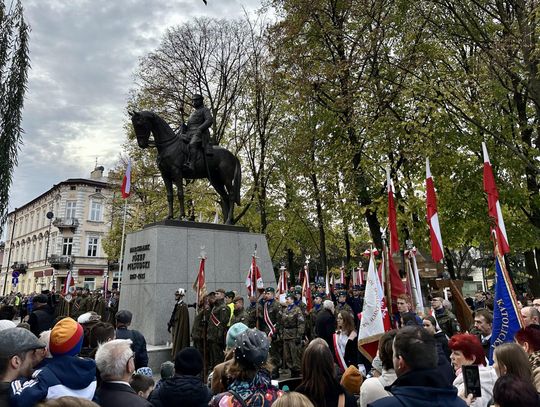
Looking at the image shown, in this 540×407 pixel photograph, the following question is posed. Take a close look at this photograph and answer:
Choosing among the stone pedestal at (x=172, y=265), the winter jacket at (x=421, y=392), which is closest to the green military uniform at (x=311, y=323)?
the stone pedestal at (x=172, y=265)

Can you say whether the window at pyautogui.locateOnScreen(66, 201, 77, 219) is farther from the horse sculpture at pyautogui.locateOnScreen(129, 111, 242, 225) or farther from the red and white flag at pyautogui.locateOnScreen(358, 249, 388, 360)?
the red and white flag at pyautogui.locateOnScreen(358, 249, 388, 360)

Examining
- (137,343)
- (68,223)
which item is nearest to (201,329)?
(137,343)

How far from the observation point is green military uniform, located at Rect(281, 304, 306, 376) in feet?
34.7

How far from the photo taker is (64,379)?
3.30 m

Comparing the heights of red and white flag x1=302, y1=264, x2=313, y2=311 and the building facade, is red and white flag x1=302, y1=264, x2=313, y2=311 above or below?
below

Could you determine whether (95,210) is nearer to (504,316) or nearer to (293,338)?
(293,338)

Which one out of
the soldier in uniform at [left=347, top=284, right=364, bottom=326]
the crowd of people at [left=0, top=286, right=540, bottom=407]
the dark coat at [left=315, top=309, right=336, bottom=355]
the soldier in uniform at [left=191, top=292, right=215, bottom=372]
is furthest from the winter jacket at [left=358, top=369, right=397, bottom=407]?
the soldier in uniform at [left=347, top=284, right=364, bottom=326]

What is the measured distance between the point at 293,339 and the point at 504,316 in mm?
6083

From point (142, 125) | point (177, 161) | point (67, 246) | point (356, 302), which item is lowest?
point (356, 302)

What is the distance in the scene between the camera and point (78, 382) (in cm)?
333

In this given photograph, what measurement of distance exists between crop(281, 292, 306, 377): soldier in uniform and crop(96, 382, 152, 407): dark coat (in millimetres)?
7623

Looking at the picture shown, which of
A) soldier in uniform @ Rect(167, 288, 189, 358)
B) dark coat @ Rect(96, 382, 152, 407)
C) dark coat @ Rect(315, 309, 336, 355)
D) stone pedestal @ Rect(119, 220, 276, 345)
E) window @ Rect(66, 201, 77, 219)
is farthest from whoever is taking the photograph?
window @ Rect(66, 201, 77, 219)

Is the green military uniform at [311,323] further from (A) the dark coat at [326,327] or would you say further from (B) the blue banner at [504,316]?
(B) the blue banner at [504,316]

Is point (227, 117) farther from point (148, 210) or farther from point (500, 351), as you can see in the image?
point (500, 351)
